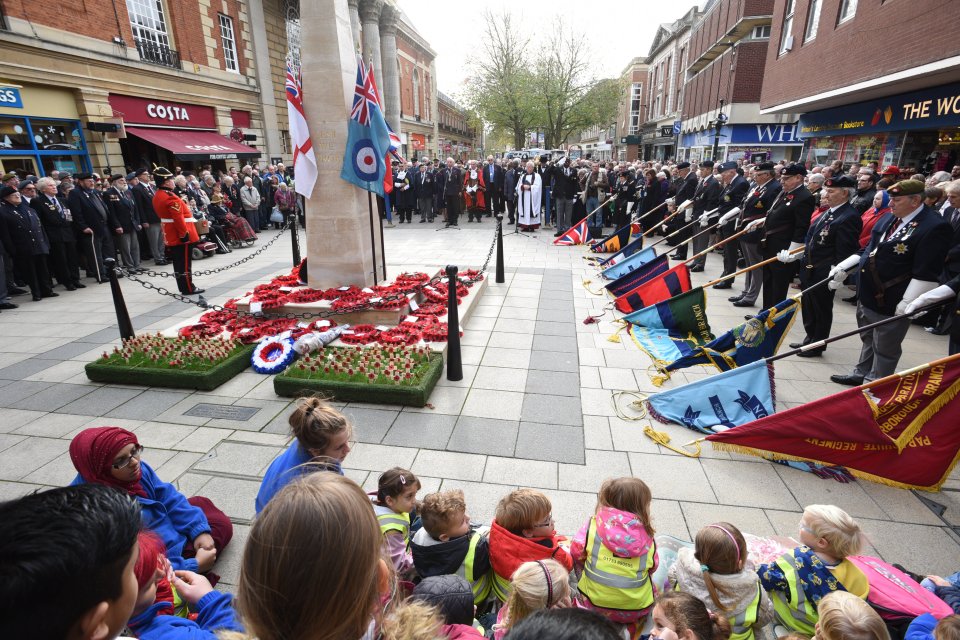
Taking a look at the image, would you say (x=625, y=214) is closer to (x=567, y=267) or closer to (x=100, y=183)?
(x=567, y=267)

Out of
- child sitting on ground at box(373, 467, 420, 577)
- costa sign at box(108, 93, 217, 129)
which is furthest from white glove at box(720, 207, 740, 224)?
costa sign at box(108, 93, 217, 129)

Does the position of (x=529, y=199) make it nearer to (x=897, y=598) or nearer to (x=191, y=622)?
(x=897, y=598)

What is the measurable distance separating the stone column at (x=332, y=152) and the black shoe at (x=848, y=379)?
628 cm

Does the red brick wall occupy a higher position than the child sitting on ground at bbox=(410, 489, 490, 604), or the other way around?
the red brick wall

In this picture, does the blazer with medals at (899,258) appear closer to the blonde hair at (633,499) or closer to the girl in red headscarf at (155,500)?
the blonde hair at (633,499)

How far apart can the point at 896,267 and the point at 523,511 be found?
16.3ft

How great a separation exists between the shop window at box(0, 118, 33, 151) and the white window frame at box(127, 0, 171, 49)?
17.3 feet

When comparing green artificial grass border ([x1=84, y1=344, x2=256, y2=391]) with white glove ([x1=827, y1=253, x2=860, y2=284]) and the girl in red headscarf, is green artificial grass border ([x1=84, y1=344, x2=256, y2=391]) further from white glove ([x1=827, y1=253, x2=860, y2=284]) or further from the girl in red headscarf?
white glove ([x1=827, y1=253, x2=860, y2=284])

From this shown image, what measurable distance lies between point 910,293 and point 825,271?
130 centimetres

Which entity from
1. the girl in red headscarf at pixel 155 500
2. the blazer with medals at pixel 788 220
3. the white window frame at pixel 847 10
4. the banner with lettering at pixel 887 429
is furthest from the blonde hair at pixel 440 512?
the white window frame at pixel 847 10

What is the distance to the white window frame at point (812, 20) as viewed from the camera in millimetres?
15809

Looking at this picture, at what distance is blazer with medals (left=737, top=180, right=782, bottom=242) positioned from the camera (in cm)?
799

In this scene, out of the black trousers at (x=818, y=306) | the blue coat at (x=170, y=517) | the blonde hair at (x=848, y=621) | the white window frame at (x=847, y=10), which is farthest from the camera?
the white window frame at (x=847, y=10)

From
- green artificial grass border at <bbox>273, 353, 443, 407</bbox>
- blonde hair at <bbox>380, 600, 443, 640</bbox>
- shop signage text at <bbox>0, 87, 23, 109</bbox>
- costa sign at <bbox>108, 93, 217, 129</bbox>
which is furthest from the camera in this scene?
costa sign at <bbox>108, 93, 217, 129</bbox>
